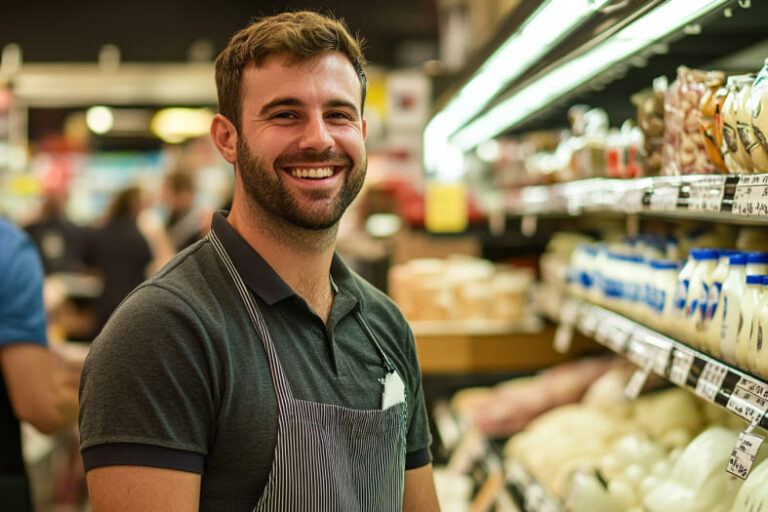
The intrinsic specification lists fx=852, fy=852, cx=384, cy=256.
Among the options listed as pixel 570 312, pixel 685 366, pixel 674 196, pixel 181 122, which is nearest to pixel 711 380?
pixel 685 366

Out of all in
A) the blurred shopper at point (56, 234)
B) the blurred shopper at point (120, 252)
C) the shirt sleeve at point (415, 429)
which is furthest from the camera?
the blurred shopper at point (56, 234)

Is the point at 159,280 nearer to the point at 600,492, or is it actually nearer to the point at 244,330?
the point at 244,330

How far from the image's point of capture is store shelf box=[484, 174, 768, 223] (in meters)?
1.57

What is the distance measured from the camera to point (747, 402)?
1572 millimetres

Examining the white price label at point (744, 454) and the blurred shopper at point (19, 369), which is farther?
the blurred shopper at point (19, 369)

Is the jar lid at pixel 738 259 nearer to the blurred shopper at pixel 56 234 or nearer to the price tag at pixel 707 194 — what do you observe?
the price tag at pixel 707 194

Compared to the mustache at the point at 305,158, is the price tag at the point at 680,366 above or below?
below

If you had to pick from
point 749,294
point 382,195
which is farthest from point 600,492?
point 382,195

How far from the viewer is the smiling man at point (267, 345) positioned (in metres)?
1.34

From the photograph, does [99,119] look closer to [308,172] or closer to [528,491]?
[528,491]

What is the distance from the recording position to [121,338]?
1373 millimetres

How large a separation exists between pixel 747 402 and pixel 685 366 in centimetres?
36

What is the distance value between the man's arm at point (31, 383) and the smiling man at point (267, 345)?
1099 mm

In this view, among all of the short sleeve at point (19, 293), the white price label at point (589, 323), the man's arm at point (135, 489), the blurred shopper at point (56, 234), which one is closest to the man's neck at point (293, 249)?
the man's arm at point (135, 489)
